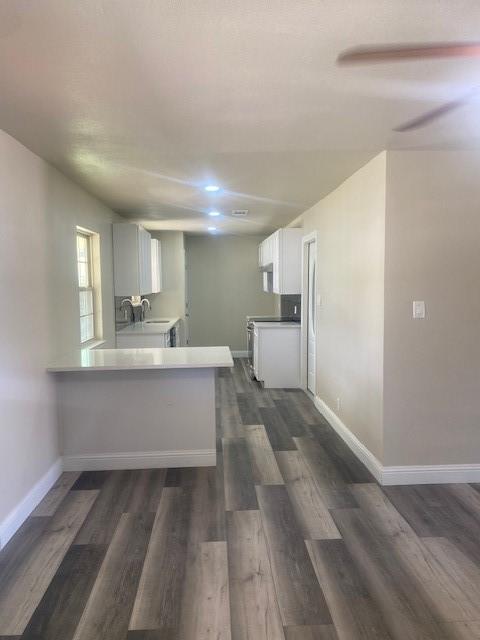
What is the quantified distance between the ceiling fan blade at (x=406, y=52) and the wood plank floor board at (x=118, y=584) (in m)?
2.47

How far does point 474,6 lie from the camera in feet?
4.78

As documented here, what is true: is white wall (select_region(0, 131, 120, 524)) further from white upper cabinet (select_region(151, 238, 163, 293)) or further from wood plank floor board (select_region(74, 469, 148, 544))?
white upper cabinet (select_region(151, 238, 163, 293))

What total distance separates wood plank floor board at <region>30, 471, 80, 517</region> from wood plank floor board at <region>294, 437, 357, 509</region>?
1.76 meters

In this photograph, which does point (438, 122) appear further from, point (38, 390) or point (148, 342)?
point (148, 342)

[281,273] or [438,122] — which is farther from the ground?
[438,122]

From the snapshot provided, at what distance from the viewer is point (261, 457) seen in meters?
3.79

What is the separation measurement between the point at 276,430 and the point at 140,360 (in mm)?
1689

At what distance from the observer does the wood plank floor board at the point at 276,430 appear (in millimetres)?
4055

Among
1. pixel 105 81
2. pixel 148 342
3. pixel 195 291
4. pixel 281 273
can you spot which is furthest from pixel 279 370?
pixel 105 81

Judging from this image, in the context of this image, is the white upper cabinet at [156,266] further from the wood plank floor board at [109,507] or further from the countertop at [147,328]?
the wood plank floor board at [109,507]

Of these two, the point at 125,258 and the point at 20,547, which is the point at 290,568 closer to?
the point at 20,547

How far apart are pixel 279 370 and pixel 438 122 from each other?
4191 mm

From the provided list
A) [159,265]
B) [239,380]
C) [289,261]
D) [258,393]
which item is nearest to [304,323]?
[289,261]

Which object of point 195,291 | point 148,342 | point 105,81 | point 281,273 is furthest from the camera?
point 195,291
